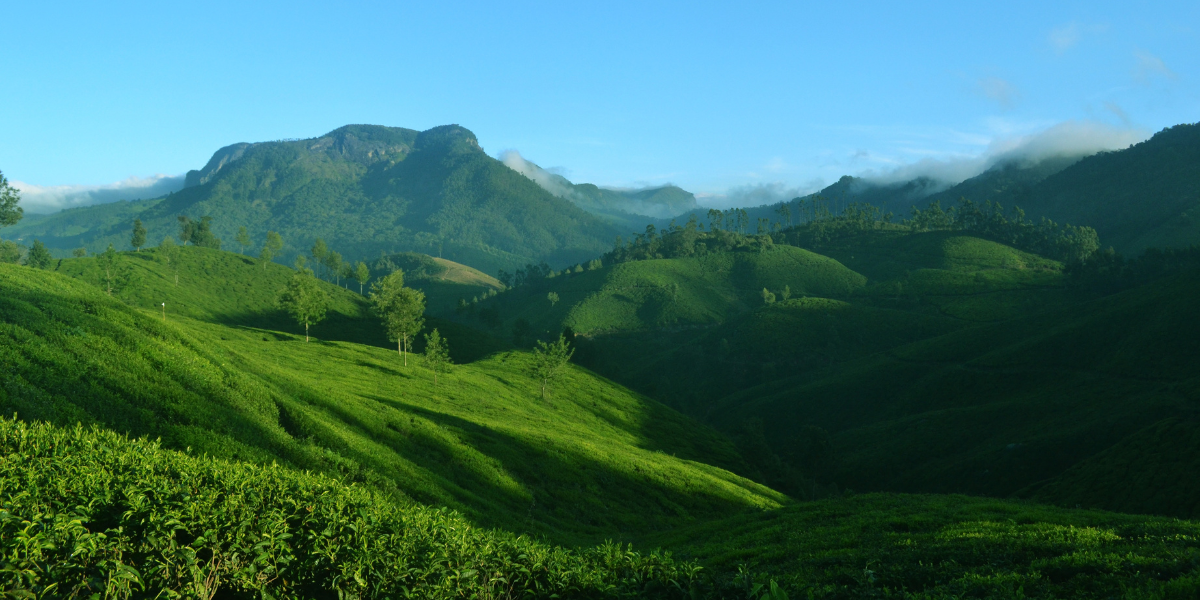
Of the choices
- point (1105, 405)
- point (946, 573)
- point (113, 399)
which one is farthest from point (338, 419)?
point (1105, 405)

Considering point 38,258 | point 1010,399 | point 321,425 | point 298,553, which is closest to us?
point 298,553

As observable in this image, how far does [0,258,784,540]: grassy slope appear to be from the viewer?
1149 inches

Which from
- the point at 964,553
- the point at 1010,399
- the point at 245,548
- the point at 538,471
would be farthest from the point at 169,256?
the point at 964,553

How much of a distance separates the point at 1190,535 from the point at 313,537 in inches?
889

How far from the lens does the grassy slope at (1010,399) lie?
90.0 m

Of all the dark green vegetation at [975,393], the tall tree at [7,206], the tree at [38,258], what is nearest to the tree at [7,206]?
the tall tree at [7,206]

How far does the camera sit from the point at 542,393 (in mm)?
103750

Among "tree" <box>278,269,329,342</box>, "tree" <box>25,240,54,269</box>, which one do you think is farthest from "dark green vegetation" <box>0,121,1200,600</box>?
"tree" <box>25,240,54,269</box>

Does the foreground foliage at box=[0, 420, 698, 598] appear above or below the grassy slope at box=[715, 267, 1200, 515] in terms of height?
above

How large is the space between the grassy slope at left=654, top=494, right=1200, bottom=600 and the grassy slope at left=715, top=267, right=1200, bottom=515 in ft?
142

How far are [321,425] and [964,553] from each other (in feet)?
108

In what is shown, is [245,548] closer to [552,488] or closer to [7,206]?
[552,488]

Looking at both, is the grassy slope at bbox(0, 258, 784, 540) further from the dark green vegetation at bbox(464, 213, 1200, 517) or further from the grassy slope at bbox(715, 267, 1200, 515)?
the grassy slope at bbox(715, 267, 1200, 515)

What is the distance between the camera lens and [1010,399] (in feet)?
385
